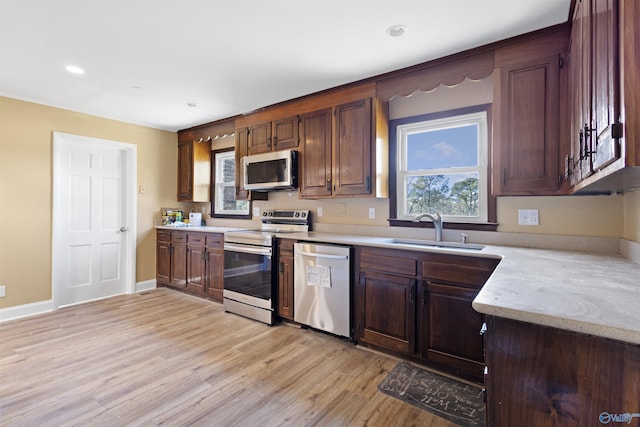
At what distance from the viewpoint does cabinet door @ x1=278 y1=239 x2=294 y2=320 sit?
9.95ft

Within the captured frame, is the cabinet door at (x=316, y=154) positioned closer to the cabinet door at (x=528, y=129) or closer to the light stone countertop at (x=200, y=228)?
the light stone countertop at (x=200, y=228)

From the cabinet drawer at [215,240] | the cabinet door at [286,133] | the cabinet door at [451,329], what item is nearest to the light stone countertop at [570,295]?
the cabinet door at [451,329]

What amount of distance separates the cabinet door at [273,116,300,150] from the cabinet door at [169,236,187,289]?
73.9 inches

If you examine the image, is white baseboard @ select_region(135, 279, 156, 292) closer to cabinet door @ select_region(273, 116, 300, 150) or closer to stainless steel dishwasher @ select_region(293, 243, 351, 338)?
stainless steel dishwasher @ select_region(293, 243, 351, 338)

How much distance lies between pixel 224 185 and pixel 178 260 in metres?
1.28

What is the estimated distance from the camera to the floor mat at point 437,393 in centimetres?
175

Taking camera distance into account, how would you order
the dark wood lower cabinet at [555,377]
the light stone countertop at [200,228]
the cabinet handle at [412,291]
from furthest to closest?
the light stone countertop at [200,228] < the cabinet handle at [412,291] < the dark wood lower cabinet at [555,377]

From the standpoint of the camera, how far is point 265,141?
3699 mm

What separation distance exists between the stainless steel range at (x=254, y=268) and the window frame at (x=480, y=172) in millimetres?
1035

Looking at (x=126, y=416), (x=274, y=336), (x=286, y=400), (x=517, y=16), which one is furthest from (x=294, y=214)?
(x=517, y=16)

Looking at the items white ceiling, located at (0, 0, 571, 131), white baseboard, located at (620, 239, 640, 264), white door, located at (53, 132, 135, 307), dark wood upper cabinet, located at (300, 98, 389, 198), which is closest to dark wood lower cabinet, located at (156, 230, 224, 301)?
white door, located at (53, 132, 135, 307)

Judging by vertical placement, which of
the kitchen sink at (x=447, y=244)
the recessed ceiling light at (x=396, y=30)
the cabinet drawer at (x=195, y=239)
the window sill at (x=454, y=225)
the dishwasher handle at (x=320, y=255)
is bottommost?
the dishwasher handle at (x=320, y=255)

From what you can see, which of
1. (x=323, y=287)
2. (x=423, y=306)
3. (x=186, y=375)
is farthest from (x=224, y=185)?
(x=423, y=306)

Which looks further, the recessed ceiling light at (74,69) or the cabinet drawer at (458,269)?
the recessed ceiling light at (74,69)
